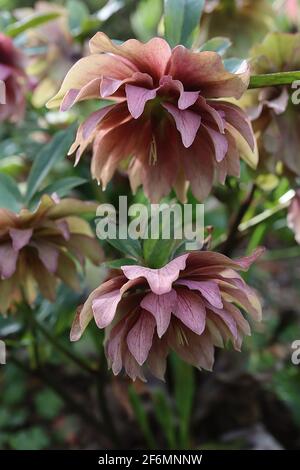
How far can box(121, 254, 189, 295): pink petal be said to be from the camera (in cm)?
A: 57

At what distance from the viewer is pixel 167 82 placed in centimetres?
64

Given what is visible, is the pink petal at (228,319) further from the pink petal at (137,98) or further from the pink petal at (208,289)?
the pink petal at (137,98)

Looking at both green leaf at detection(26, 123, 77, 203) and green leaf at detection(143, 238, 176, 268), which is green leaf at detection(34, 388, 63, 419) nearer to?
green leaf at detection(26, 123, 77, 203)

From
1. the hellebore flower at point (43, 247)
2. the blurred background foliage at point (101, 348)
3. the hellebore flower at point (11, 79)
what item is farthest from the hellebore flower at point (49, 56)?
the hellebore flower at point (43, 247)

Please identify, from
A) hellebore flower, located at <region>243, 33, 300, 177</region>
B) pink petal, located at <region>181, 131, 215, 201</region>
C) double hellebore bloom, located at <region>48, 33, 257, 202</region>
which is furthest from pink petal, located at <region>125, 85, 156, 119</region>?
hellebore flower, located at <region>243, 33, 300, 177</region>

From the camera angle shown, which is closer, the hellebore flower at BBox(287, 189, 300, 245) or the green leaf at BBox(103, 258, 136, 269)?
the green leaf at BBox(103, 258, 136, 269)

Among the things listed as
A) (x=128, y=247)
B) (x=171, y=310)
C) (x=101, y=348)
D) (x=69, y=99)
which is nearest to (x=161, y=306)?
(x=171, y=310)

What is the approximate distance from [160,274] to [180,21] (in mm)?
327

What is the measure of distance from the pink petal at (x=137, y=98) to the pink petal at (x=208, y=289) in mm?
168

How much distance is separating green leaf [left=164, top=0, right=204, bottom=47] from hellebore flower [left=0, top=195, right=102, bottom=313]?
0.23 metres
